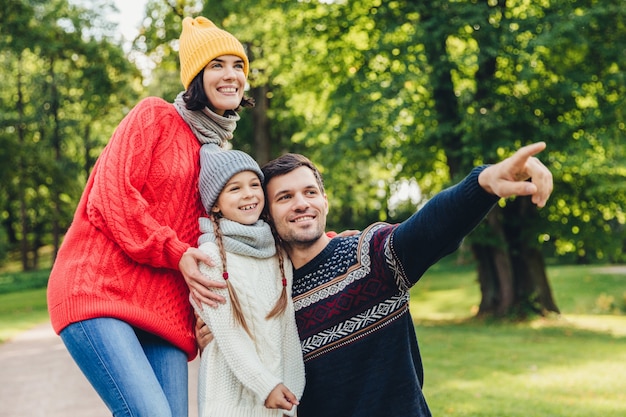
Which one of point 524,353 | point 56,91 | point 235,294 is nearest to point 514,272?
point 524,353

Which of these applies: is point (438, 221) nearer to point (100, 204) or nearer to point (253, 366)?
point (253, 366)

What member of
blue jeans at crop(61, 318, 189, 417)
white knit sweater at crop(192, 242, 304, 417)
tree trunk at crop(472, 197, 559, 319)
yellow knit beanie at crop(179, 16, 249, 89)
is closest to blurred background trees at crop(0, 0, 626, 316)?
tree trunk at crop(472, 197, 559, 319)

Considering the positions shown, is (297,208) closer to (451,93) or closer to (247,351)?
(247,351)

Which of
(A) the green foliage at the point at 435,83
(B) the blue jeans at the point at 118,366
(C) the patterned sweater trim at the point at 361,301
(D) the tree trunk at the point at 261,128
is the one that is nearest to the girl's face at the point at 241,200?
(C) the patterned sweater trim at the point at 361,301

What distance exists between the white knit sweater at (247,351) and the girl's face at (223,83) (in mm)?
709

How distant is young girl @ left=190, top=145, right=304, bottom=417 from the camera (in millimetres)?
2832

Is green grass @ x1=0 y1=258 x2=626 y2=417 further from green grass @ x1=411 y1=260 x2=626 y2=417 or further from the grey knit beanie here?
the grey knit beanie

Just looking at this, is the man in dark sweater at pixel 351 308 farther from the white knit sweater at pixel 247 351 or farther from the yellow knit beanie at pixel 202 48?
the yellow knit beanie at pixel 202 48

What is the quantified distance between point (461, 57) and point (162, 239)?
11.5m

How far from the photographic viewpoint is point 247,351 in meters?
2.83

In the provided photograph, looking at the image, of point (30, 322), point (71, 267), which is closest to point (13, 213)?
point (30, 322)

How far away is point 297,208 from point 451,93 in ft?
40.5

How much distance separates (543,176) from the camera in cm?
214

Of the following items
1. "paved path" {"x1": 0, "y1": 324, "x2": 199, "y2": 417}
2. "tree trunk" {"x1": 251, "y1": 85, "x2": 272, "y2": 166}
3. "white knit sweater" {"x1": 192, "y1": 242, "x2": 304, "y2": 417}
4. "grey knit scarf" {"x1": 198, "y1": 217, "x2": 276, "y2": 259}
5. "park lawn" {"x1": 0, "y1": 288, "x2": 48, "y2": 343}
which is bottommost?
"park lawn" {"x1": 0, "y1": 288, "x2": 48, "y2": 343}
